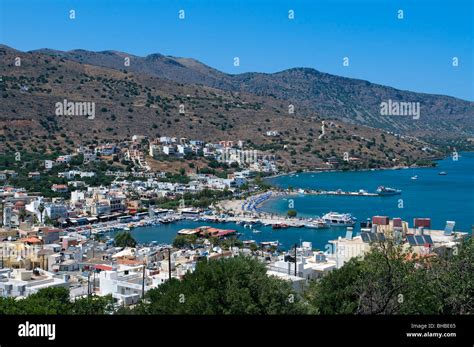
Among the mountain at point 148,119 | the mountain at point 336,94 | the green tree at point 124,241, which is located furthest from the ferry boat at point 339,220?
the mountain at point 336,94

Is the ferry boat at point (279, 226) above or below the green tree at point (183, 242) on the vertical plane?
below

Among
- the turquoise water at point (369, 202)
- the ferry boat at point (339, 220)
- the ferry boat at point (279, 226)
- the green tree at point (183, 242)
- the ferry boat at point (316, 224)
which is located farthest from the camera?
the ferry boat at point (339, 220)

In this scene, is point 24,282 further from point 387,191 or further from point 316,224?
point 387,191

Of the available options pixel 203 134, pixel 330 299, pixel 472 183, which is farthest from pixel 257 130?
pixel 330 299

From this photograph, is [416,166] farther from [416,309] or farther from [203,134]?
[416,309]

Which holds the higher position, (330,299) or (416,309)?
(416,309)

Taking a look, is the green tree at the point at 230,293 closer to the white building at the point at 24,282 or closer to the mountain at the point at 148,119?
the white building at the point at 24,282
